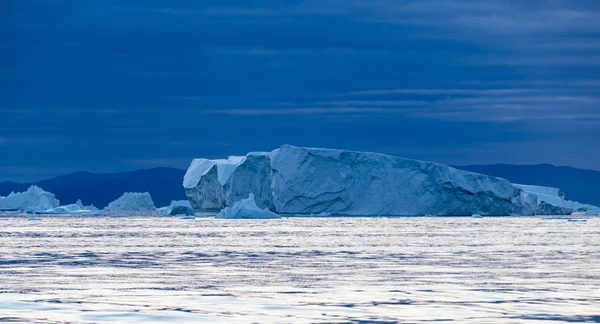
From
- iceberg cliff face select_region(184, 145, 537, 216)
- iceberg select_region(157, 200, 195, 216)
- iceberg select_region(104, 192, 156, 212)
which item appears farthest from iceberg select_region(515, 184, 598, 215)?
iceberg select_region(104, 192, 156, 212)

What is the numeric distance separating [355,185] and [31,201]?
2424cm

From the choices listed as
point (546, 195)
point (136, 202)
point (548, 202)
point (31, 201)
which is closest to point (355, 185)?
point (548, 202)

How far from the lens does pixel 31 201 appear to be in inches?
2351

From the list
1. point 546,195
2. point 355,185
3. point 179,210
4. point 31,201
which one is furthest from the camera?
point 31,201

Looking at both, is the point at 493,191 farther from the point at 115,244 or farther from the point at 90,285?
the point at 90,285

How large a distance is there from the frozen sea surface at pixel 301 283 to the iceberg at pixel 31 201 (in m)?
36.0

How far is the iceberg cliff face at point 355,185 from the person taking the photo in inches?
1705

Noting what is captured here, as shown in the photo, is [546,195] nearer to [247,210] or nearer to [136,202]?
[247,210]

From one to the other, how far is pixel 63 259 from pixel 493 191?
1201 inches

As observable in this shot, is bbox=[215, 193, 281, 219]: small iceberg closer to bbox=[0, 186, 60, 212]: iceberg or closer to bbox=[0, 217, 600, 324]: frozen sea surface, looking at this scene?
bbox=[0, 186, 60, 212]: iceberg

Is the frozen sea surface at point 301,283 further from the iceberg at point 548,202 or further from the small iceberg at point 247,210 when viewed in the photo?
the iceberg at point 548,202

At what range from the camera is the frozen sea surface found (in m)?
9.89

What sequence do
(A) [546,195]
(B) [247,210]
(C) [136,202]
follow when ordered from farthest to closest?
(C) [136,202], (A) [546,195], (B) [247,210]

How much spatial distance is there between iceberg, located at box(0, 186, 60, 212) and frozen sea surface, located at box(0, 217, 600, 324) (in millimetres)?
35986
